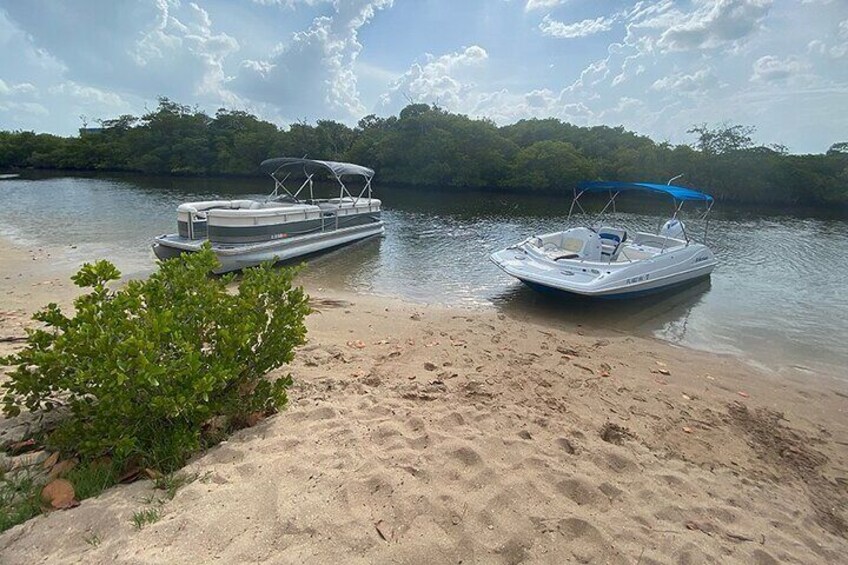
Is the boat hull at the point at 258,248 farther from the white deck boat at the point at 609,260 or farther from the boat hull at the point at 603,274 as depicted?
the white deck boat at the point at 609,260

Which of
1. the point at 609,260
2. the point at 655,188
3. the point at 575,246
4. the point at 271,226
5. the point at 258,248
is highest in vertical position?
the point at 655,188

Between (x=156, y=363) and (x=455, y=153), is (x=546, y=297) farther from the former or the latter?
(x=455, y=153)

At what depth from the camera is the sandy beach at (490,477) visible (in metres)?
2.41

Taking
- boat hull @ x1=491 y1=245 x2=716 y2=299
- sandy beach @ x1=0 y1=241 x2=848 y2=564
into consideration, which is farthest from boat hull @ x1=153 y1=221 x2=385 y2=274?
sandy beach @ x1=0 y1=241 x2=848 y2=564

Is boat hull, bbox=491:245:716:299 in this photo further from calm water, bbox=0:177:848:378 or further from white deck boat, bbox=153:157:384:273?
white deck boat, bbox=153:157:384:273

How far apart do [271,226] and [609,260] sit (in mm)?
8972

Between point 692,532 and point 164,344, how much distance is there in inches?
146

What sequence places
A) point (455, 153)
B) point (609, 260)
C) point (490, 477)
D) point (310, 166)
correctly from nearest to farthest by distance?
point (490, 477)
point (609, 260)
point (310, 166)
point (455, 153)

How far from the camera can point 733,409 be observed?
5.11 metres

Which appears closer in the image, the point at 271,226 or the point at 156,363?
the point at 156,363

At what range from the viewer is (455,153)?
47156 mm

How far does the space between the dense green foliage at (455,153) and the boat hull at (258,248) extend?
3315cm

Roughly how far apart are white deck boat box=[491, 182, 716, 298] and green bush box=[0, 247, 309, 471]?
6.80m

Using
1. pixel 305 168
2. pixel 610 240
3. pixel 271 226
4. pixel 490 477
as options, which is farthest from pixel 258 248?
pixel 490 477
